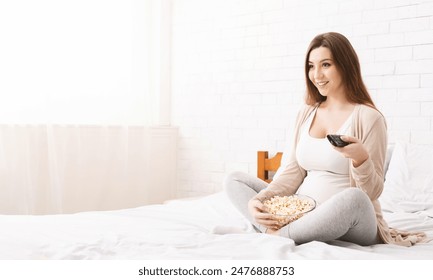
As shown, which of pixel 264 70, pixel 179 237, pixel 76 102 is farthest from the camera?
pixel 264 70

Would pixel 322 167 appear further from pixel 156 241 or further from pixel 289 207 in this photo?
pixel 156 241

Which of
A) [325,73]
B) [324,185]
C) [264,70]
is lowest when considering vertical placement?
[324,185]

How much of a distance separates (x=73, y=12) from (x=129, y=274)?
8.21 ft

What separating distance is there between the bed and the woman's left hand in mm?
284

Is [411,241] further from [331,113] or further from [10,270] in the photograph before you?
[10,270]

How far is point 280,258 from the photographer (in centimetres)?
145

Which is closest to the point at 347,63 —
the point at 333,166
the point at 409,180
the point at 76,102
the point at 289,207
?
the point at 333,166

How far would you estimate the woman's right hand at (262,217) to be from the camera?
181 cm

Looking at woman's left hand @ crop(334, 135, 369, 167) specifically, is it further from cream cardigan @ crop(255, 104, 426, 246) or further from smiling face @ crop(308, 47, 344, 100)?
smiling face @ crop(308, 47, 344, 100)

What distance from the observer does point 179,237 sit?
178 cm

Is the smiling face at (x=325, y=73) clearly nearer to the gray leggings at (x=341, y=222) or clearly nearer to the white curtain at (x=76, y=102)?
the gray leggings at (x=341, y=222)

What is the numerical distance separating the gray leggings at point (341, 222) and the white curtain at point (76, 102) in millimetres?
1965

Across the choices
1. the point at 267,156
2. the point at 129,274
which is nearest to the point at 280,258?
the point at 129,274

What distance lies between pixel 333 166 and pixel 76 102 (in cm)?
206
